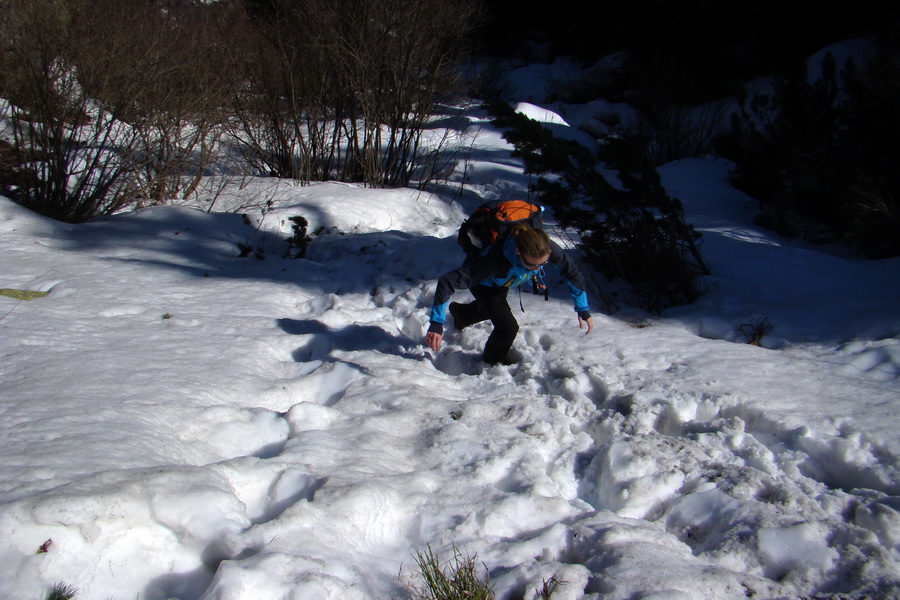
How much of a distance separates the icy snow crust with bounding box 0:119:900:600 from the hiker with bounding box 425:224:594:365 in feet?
0.81

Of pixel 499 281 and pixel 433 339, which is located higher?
pixel 499 281

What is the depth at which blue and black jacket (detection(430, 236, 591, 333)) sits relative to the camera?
3.66m

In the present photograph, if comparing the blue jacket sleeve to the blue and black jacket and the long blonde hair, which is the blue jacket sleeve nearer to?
the blue and black jacket

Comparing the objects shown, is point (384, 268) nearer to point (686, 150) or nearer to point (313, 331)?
point (313, 331)

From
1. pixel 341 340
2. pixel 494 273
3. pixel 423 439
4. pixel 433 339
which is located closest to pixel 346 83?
pixel 341 340

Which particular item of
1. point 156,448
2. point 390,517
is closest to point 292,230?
point 156,448

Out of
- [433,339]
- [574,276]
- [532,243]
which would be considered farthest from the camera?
[574,276]

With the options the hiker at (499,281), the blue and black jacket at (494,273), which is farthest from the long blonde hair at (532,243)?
the blue and black jacket at (494,273)

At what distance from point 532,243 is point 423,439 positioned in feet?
4.03

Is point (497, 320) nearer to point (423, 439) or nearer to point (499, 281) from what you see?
point (499, 281)

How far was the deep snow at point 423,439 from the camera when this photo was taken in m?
1.97

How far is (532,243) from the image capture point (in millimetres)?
3404

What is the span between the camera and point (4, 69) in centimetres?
636

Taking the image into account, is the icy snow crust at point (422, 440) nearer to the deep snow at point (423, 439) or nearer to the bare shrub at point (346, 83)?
the deep snow at point (423, 439)
